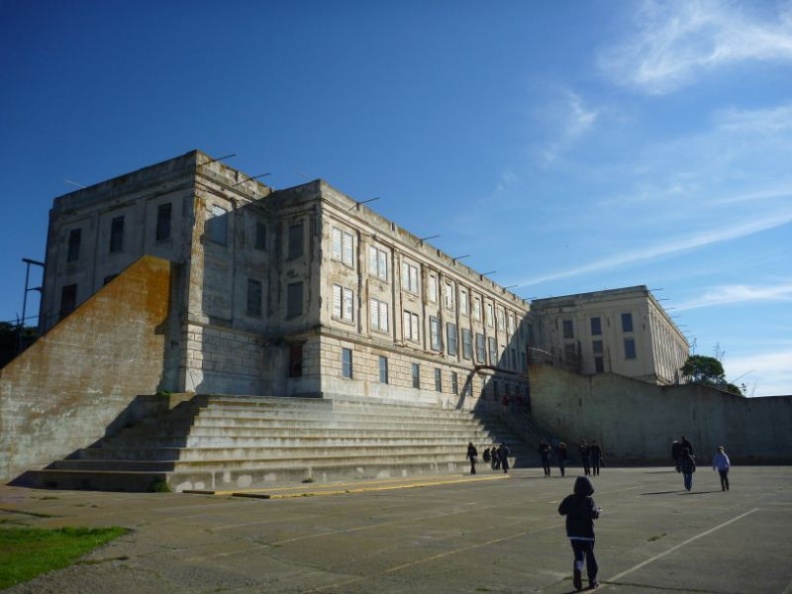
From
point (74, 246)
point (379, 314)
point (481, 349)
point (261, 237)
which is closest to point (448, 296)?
point (481, 349)

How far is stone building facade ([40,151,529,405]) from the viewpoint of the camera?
2923cm

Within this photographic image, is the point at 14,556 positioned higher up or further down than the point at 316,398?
further down

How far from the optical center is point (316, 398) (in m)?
30.6

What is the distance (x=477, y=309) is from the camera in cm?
5072

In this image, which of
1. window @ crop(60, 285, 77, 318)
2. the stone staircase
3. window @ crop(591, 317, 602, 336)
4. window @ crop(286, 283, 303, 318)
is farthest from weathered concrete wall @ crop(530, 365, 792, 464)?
window @ crop(60, 285, 77, 318)

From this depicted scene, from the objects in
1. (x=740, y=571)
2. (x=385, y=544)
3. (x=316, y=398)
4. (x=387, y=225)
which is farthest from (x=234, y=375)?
(x=740, y=571)

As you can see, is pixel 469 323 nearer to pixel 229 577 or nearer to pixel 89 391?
pixel 89 391

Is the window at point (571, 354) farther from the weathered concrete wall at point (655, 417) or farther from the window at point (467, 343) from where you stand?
the weathered concrete wall at point (655, 417)

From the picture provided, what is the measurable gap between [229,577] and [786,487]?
57.9 ft

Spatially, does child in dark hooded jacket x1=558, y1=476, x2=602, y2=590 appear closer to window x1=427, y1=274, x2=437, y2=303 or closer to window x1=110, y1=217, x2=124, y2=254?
window x1=110, y1=217, x2=124, y2=254

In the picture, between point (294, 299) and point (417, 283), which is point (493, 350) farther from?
point (294, 299)

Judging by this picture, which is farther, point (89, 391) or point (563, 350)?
point (563, 350)

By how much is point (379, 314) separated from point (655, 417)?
17.1 meters

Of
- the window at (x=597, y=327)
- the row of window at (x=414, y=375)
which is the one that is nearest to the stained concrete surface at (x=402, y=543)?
the row of window at (x=414, y=375)
